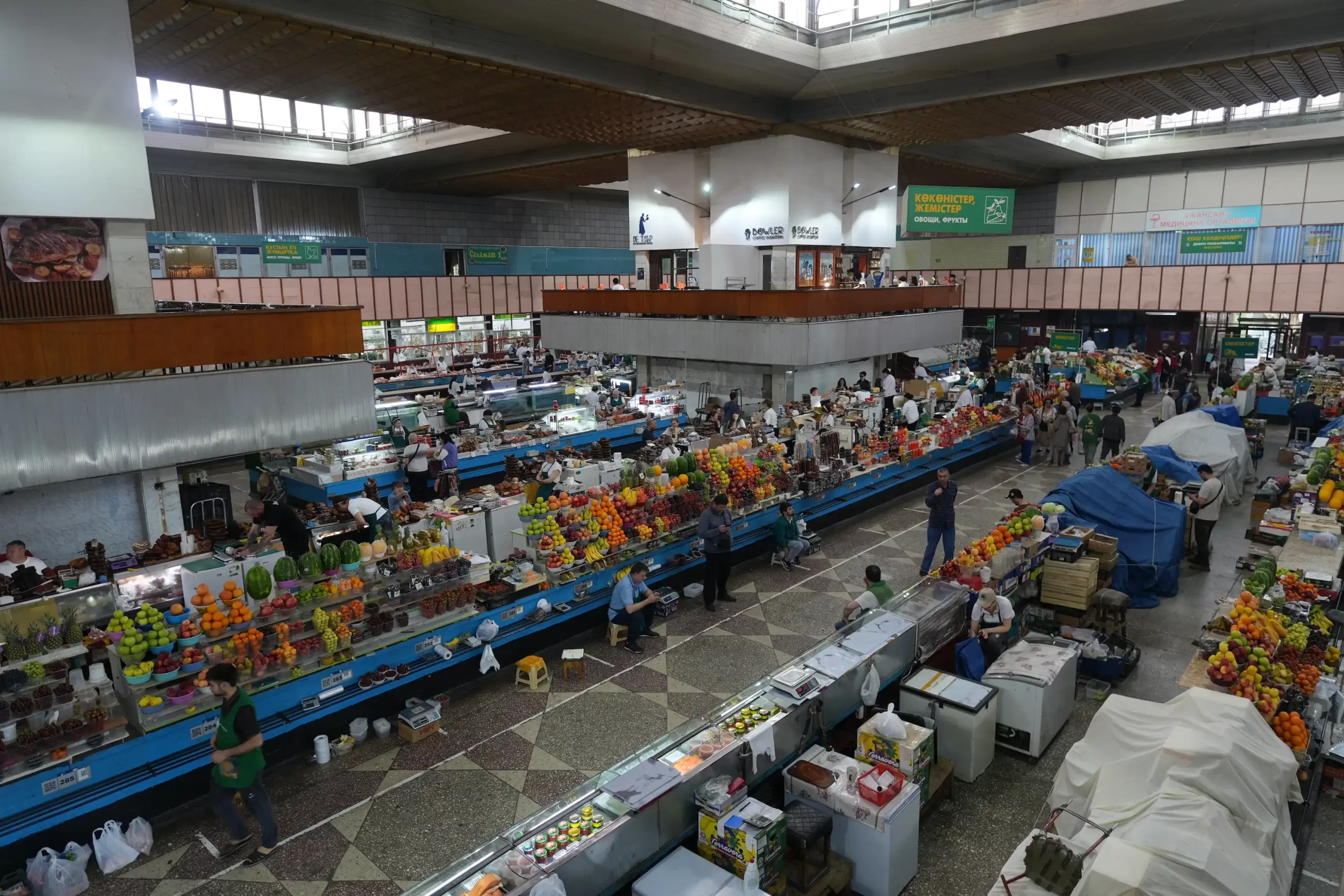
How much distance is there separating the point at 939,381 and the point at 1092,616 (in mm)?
13637

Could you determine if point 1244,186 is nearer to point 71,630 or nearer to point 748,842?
point 748,842

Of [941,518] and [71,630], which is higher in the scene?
[71,630]

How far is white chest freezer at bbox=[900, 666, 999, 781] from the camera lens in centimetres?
625

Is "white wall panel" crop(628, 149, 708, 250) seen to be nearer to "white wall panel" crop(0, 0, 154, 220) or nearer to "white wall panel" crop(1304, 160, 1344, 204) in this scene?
"white wall panel" crop(0, 0, 154, 220)

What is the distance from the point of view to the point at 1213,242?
1091 inches

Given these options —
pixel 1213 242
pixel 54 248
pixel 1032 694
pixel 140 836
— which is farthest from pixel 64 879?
pixel 1213 242

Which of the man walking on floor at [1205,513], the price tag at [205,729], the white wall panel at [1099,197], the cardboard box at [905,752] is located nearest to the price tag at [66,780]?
the price tag at [205,729]

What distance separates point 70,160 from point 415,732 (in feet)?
26.6

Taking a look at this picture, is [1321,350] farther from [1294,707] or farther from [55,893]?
[55,893]

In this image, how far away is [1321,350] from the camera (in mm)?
25938

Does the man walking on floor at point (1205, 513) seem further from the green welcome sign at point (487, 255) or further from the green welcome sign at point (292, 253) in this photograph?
the green welcome sign at point (487, 255)

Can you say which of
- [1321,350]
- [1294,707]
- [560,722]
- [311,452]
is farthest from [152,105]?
[1321,350]

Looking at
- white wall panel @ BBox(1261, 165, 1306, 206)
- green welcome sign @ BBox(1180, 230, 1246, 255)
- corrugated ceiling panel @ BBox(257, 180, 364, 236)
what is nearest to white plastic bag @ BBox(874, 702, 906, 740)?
corrugated ceiling panel @ BBox(257, 180, 364, 236)

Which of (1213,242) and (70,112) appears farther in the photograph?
(1213,242)
